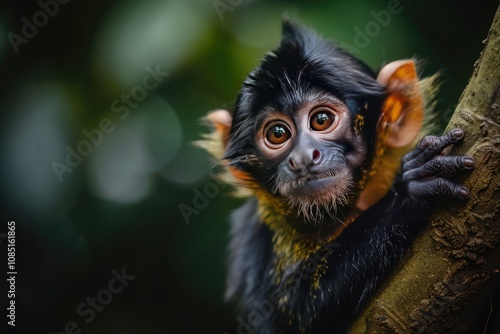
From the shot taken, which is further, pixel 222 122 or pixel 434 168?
pixel 222 122

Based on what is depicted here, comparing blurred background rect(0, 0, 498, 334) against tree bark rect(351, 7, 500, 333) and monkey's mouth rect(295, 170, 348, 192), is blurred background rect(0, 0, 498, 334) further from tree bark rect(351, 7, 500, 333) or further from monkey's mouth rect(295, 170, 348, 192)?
tree bark rect(351, 7, 500, 333)

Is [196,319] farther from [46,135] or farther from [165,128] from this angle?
[46,135]

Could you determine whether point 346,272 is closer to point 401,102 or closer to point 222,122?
point 401,102

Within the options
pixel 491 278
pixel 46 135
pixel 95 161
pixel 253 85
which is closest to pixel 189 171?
pixel 95 161

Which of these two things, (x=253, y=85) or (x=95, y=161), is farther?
(x=95, y=161)

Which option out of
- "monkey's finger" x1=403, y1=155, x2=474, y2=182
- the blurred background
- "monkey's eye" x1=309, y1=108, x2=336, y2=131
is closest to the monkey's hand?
"monkey's finger" x1=403, y1=155, x2=474, y2=182

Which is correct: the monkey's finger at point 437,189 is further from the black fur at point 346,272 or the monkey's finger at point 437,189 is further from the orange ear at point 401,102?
the orange ear at point 401,102

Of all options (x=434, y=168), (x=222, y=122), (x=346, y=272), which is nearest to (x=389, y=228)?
(x=346, y=272)
